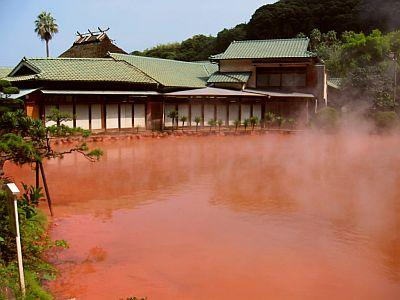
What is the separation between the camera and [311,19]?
5634 cm

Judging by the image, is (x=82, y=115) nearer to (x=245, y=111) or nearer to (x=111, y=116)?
(x=111, y=116)

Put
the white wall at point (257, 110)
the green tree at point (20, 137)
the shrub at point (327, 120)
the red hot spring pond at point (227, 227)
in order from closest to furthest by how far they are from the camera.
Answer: the red hot spring pond at point (227, 227), the green tree at point (20, 137), the shrub at point (327, 120), the white wall at point (257, 110)

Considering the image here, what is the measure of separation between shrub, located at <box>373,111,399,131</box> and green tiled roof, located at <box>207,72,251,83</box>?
9.42m

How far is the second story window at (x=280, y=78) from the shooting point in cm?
3111

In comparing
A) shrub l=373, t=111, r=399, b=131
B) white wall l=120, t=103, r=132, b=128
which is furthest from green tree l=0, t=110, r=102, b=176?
shrub l=373, t=111, r=399, b=131

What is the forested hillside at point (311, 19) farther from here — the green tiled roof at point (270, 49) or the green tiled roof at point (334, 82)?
the green tiled roof at point (270, 49)

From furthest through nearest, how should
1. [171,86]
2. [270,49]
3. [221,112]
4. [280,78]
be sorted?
[270,49], [280,78], [221,112], [171,86]

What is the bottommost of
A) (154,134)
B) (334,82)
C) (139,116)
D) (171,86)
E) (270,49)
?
(154,134)

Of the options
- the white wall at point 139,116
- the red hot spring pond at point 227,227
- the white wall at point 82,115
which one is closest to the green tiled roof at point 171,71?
the white wall at point 139,116

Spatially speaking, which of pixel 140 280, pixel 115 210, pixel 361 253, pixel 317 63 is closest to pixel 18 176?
pixel 115 210

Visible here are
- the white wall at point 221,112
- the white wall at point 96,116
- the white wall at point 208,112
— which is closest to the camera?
the white wall at point 96,116

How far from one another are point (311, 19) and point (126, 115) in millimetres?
38759

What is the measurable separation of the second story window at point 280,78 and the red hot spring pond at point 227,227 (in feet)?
46.7

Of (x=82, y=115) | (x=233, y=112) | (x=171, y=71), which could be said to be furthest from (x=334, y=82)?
(x=82, y=115)
